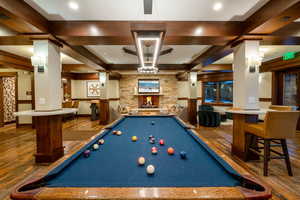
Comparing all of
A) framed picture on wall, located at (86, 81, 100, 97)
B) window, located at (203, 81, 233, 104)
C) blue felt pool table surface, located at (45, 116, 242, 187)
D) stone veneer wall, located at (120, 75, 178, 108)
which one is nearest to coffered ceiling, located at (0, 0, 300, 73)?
blue felt pool table surface, located at (45, 116, 242, 187)

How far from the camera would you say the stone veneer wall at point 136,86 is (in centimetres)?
927

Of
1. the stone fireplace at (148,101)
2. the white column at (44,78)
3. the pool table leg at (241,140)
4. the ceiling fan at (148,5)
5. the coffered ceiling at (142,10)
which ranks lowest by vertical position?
the pool table leg at (241,140)

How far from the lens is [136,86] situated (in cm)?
923

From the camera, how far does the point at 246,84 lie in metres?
2.84

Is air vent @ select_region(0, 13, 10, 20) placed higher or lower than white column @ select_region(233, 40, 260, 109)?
higher

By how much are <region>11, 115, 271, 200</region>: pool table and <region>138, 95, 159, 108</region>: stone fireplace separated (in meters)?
7.87

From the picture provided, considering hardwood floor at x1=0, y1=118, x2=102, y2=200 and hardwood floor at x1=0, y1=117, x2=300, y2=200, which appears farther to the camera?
hardwood floor at x1=0, y1=118, x2=102, y2=200

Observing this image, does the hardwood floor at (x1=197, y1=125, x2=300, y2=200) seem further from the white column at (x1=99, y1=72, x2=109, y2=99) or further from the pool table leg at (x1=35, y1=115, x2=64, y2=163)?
the white column at (x1=99, y1=72, x2=109, y2=99)

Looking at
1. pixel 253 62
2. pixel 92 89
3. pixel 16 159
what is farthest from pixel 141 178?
pixel 92 89

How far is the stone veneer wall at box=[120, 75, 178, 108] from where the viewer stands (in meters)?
9.27

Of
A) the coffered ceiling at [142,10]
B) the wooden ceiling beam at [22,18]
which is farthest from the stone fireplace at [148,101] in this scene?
the wooden ceiling beam at [22,18]

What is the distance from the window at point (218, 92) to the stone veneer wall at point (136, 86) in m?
1.87

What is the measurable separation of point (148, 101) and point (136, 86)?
121 cm

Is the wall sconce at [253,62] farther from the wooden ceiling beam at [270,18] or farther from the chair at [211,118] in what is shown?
the chair at [211,118]
